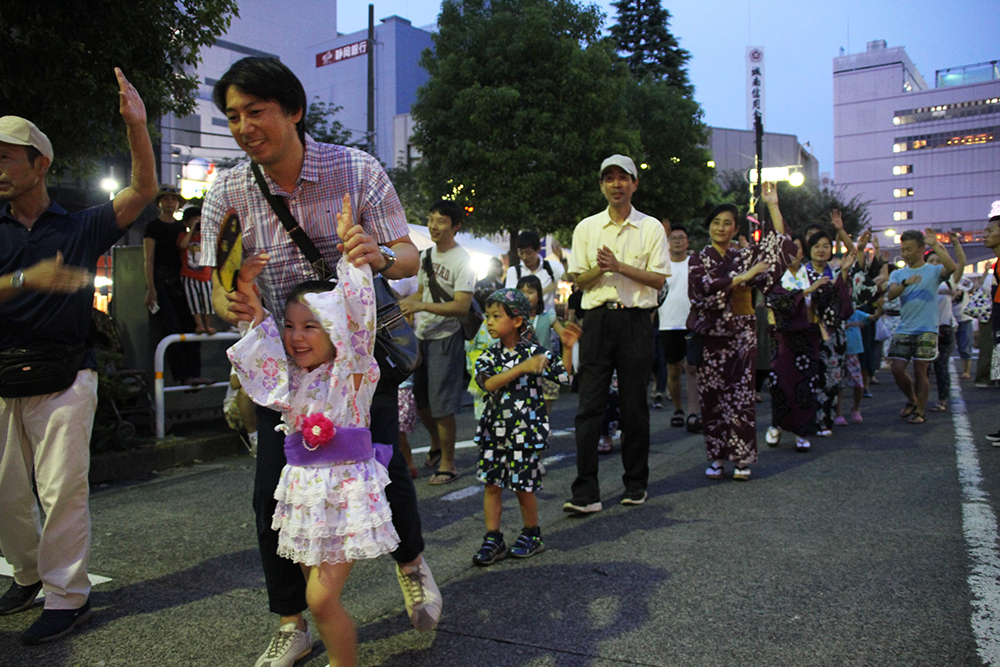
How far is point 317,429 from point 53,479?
1.50 m

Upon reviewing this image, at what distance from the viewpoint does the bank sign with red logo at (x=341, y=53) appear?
47.8 metres

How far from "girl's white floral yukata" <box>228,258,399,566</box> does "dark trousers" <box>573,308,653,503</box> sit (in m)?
2.73

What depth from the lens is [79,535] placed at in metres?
3.24

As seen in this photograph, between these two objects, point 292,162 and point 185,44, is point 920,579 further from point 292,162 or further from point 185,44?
point 185,44

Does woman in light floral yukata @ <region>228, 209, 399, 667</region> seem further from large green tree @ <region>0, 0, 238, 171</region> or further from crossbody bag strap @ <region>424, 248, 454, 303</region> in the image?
large green tree @ <region>0, 0, 238, 171</region>

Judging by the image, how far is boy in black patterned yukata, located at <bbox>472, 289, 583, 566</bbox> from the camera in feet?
13.1

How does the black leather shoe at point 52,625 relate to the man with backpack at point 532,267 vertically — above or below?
below

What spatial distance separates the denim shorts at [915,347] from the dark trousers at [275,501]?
7.85m

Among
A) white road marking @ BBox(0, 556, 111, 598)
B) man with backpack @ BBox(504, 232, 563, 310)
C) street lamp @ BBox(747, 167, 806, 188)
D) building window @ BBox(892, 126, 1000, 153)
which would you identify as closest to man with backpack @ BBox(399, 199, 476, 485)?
man with backpack @ BBox(504, 232, 563, 310)

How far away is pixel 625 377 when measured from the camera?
203 inches

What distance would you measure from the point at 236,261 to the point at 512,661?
167cm

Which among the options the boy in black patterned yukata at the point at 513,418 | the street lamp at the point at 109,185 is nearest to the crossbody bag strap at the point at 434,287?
the boy in black patterned yukata at the point at 513,418

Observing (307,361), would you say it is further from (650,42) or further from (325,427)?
(650,42)

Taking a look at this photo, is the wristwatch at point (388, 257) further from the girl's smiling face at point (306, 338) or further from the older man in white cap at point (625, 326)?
the older man in white cap at point (625, 326)
